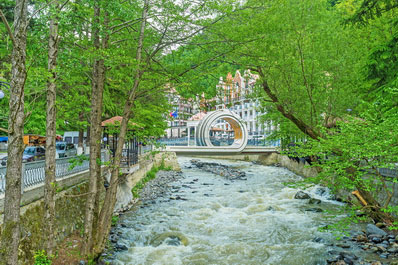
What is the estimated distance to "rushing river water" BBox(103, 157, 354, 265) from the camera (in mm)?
8883

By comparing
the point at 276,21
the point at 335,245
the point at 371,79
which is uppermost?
the point at 276,21

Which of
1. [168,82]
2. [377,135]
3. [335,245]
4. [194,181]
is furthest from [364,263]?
[194,181]

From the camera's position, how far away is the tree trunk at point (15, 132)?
4305mm

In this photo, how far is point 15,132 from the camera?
4.31 metres

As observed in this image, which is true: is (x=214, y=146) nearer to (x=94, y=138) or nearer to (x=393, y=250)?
(x=393, y=250)

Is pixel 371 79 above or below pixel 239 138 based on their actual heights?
above

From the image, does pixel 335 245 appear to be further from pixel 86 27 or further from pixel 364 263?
pixel 86 27

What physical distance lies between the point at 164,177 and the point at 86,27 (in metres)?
17.2

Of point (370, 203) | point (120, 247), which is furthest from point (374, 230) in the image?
point (120, 247)

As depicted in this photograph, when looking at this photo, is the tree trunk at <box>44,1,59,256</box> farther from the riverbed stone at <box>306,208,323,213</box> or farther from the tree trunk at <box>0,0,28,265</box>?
the riverbed stone at <box>306,208,323,213</box>

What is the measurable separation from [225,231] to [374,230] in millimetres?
5368

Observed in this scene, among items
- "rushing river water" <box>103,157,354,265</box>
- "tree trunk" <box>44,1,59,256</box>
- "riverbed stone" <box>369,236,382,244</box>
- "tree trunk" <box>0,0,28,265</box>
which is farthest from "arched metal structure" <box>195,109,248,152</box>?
"tree trunk" <box>0,0,28,265</box>

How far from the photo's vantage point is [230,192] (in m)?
19.0

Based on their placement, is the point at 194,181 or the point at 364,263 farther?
the point at 194,181
